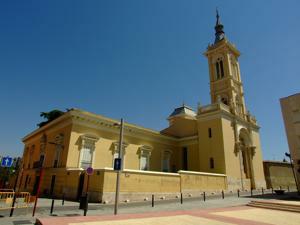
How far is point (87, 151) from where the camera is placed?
22.3 meters

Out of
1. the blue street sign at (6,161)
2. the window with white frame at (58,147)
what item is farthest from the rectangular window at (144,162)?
the blue street sign at (6,161)

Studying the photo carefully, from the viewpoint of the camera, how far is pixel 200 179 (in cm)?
2341

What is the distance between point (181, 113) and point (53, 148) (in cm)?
2456

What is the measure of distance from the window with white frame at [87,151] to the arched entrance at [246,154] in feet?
67.7

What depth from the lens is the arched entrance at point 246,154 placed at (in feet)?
99.0

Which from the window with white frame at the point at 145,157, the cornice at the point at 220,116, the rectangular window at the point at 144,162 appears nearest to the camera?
the rectangular window at the point at 144,162

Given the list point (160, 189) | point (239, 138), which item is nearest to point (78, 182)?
point (160, 189)

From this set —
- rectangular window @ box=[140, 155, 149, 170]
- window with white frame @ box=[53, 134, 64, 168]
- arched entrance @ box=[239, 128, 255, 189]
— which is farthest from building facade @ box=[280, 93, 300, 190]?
window with white frame @ box=[53, 134, 64, 168]

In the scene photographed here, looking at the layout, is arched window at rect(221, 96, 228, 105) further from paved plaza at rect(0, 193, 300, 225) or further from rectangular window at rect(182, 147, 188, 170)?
paved plaza at rect(0, 193, 300, 225)

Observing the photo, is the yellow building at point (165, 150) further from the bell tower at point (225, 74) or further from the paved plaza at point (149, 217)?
the paved plaza at point (149, 217)

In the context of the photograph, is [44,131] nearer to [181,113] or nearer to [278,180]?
[181,113]

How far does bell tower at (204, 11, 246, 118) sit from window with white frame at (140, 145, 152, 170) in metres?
13.9

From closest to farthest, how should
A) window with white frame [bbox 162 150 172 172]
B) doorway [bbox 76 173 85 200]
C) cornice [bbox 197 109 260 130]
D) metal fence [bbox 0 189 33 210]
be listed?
metal fence [bbox 0 189 33 210] < doorway [bbox 76 173 85 200] < cornice [bbox 197 109 260 130] < window with white frame [bbox 162 150 172 172]

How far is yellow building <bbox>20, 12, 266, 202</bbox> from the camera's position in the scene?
62.9 ft
